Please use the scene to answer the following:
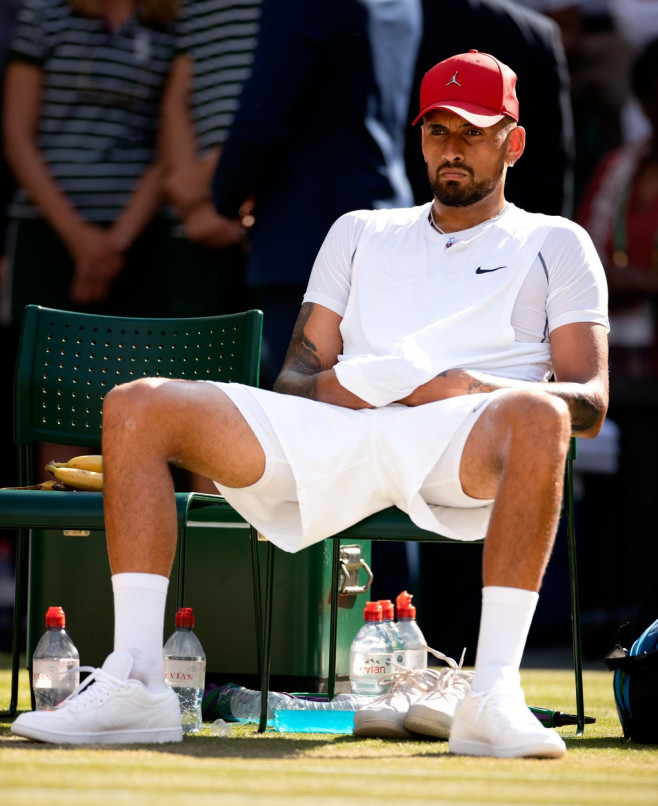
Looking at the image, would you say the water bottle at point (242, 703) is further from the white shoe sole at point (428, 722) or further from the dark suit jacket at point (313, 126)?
the dark suit jacket at point (313, 126)

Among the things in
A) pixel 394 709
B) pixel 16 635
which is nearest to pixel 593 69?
pixel 16 635

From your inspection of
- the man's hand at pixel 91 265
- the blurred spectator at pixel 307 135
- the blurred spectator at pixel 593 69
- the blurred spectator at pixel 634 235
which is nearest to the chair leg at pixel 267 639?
the blurred spectator at pixel 307 135

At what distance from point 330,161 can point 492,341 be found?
1627mm

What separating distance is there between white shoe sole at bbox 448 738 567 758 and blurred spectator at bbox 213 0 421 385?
2.05 meters

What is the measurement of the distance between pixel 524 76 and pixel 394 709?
2.76 metres

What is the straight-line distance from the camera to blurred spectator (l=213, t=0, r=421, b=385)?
4363mm

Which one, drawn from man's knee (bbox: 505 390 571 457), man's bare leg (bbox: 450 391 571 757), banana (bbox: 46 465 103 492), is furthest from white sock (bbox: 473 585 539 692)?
banana (bbox: 46 465 103 492)

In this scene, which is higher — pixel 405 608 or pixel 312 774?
pixel 405 608

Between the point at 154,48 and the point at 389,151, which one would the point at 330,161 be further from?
the point at 154,48

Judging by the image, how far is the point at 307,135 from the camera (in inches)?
178

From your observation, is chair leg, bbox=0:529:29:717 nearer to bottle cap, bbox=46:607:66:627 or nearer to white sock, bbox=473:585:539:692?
bottle cap, bbox=46:607:66:627

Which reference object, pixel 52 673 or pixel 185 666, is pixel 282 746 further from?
pixel 52 673

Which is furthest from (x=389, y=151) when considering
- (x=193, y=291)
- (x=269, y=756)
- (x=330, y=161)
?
(x=269, y=756)

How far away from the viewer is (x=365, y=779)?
223cm
